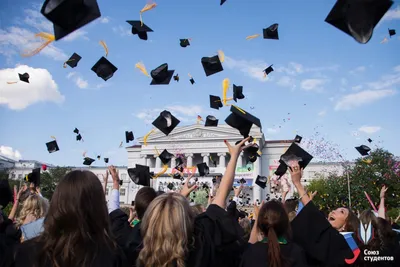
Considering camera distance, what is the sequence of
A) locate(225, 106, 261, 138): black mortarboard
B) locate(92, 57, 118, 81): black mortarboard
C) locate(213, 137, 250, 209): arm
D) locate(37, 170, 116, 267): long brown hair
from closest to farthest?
locate(37, 170, 116, 267): long brown hair
locate(213, 137, 250, 209): arm
locate(225, 106, 261, 138): black mortarboard
locate(92, 57, 118, 81): black mortarboard

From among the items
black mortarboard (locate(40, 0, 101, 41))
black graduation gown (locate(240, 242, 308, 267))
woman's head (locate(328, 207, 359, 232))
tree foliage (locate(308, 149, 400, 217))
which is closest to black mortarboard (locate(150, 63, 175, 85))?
black mortarboard (locate(40, 0, 101, 41))

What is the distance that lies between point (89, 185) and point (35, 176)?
5.81 m

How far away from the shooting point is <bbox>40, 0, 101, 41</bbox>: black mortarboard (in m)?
3.21

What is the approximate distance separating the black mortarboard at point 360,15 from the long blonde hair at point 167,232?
2.72 metres

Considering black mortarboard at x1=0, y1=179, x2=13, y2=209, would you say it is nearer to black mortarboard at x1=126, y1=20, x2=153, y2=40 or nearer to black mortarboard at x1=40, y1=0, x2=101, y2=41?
black mortarboard at x1=40, y1=0, x2=101, y2=41

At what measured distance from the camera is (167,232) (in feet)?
7.05

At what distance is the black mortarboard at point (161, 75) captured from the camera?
656cm

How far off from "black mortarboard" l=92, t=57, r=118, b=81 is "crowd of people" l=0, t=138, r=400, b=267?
13.6ft

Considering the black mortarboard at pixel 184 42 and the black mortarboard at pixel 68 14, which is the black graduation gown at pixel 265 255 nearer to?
the black mortarboard at pixel 68 14

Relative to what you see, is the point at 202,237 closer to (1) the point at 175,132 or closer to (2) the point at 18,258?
(2) the point at 18,258

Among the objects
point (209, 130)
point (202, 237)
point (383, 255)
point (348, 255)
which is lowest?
point (383, 255)

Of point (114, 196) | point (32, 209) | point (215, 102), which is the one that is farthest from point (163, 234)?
point (215, 102)

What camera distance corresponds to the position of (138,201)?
3.24m

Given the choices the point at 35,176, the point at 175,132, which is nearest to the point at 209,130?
the point at 175,132
